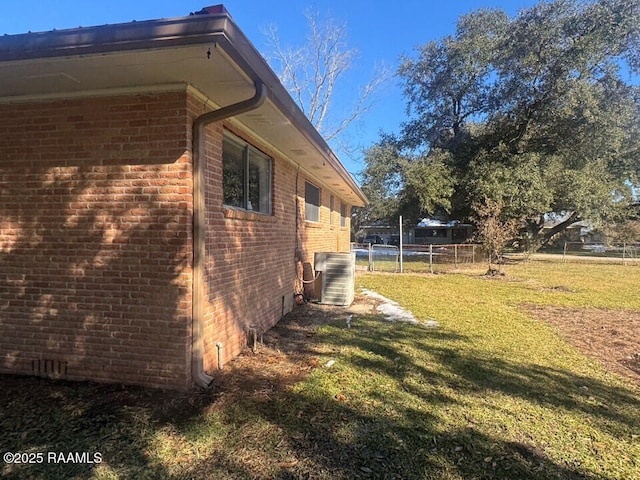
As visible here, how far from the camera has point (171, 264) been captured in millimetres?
3504

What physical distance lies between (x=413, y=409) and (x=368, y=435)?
637 mm

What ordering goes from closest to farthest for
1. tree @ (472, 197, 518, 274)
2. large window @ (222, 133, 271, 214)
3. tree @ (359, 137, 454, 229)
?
large window @ (222, 133, 271, 214), tree @ (472, 197, 518, 274), tree @ (359, 137, 454, 229)

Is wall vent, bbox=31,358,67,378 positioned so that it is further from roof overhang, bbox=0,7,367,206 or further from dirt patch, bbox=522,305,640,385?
dirt patch, bbox=522,305,640,385

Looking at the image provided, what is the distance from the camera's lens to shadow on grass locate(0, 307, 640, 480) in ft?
8.25

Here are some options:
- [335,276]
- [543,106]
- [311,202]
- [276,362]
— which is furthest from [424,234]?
[276,362]

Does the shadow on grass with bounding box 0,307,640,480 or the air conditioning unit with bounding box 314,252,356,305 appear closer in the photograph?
the shadow on grass with bounding box 0,307,640,480

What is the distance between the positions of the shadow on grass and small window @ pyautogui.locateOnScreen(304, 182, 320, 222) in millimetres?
4630

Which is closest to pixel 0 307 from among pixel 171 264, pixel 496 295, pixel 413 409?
pixel 171 264

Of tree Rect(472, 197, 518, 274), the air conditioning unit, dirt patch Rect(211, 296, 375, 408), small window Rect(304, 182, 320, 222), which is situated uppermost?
small window Rect(304, 182, 320, 222)

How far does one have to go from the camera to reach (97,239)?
3.60 metres

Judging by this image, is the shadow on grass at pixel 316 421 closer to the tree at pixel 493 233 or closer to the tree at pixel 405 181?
the tree at pixel 493 233

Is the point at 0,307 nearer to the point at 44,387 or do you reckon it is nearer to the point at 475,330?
the point at 44,387

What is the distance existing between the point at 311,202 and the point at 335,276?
2104 millimetres

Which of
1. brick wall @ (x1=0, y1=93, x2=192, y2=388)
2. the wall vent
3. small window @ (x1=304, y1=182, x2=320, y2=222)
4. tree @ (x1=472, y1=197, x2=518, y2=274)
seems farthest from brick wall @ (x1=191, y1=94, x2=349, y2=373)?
tree @ (x1=472, y1=197, x2=518, y2=274)
